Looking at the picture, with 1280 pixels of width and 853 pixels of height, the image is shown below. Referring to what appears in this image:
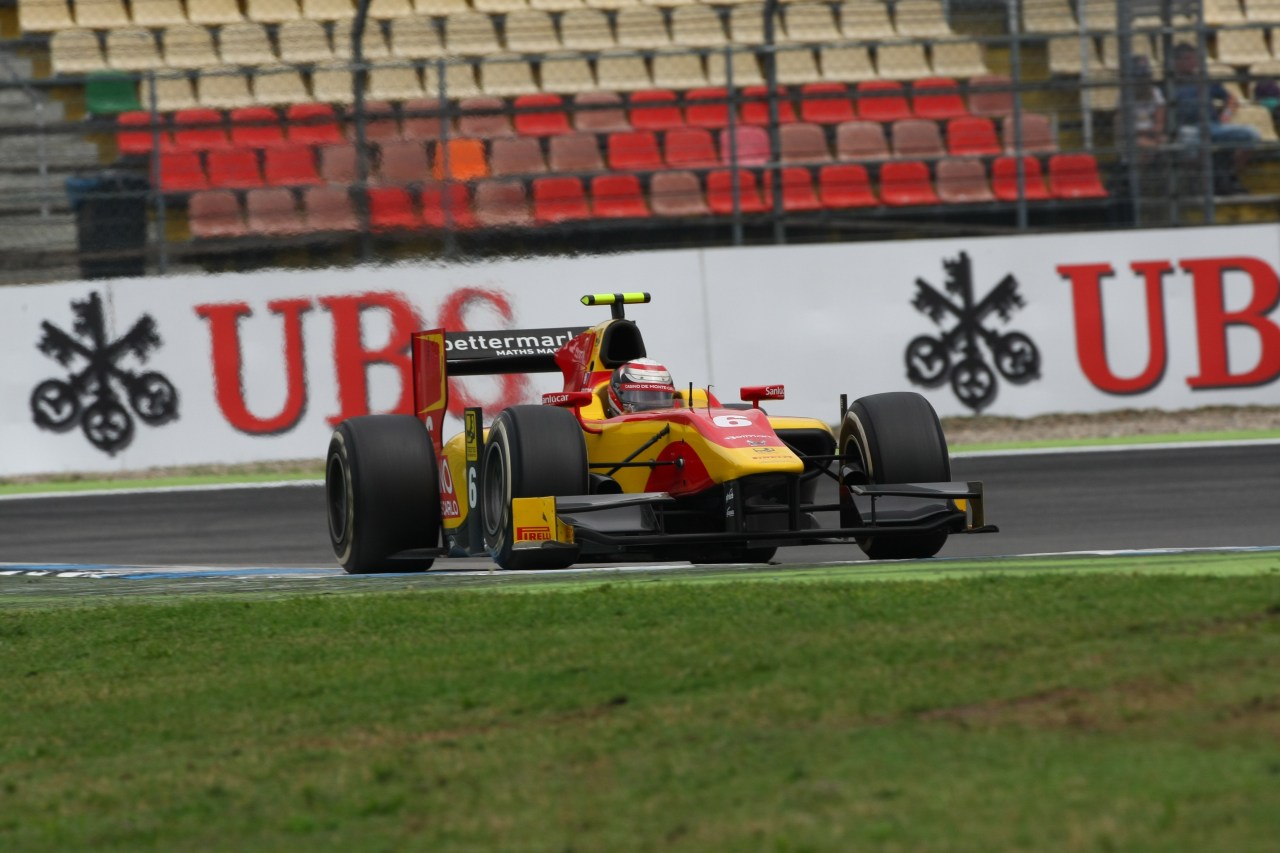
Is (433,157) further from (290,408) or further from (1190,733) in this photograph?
(1190,733)

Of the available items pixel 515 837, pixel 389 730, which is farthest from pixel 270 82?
pixel 515 837

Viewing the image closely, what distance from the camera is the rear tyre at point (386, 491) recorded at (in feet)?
29.6

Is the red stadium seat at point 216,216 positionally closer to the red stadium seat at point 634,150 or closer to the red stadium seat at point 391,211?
the red stadium seat at point 391,211

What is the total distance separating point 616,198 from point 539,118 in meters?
1.05

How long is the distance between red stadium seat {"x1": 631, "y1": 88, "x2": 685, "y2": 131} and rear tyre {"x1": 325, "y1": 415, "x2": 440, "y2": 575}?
807cm

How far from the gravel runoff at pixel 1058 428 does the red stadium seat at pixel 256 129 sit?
284cm

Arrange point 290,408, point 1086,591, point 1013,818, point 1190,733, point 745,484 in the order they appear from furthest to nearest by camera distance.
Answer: point 290,408, point 745,484, point 1086,591, point 1190,733, point 1013,818

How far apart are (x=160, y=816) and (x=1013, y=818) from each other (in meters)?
1.94

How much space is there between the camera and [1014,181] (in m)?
→ 16.6

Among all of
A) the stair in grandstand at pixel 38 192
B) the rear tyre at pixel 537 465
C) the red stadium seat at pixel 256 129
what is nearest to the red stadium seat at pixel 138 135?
the stair in grandstand at pixel 38 192

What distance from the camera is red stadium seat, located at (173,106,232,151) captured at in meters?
16.2

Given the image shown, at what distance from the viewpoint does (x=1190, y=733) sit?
13.2 feet

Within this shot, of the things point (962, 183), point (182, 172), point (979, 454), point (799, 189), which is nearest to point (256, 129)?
point (182, 172)

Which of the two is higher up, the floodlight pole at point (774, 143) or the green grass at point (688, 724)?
the floodlight pole at point (774, 143)
